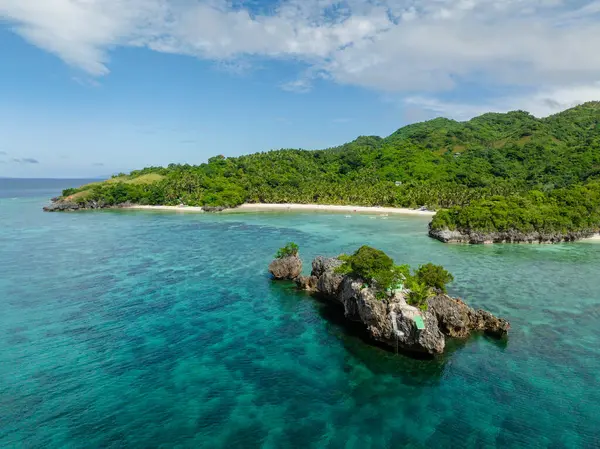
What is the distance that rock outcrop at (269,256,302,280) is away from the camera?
47094 millimetres

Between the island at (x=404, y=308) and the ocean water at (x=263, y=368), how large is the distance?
1181mm

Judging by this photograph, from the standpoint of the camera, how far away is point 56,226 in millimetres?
93062

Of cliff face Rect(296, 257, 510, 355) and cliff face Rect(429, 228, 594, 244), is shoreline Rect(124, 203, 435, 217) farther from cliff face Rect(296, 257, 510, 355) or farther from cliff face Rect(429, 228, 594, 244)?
cliff face Rect(296, 257, 510, 355)

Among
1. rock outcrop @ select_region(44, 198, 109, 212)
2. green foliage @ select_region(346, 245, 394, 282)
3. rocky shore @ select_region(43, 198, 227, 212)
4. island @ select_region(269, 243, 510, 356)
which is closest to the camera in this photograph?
island @ select_region(269, 243, 510, 356)

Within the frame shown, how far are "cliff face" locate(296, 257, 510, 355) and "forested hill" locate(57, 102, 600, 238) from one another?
8896cm

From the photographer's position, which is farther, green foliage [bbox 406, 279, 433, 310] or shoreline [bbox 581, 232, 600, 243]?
shoreline [bbox 581, 232, 600, 243]

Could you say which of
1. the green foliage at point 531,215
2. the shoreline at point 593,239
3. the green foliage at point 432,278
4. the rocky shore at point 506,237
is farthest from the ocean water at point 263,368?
the shoreline at point 593,239

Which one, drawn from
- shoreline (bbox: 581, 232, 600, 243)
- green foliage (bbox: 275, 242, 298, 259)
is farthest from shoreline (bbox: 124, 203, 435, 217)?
green foliage (bbox: 275, 242, 298, 259)

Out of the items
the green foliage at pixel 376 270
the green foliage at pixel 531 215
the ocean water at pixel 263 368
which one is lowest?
the ocean water at pixel 263 368

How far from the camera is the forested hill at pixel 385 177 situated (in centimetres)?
13112

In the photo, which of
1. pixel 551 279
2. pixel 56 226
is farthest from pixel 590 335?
pixel 56 226

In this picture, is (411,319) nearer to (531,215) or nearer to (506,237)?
(506,237)

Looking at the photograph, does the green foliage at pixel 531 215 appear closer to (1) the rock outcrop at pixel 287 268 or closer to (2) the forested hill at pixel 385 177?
(2) the forested hill at pixel 385 177

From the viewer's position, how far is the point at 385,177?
170250 millimetres
